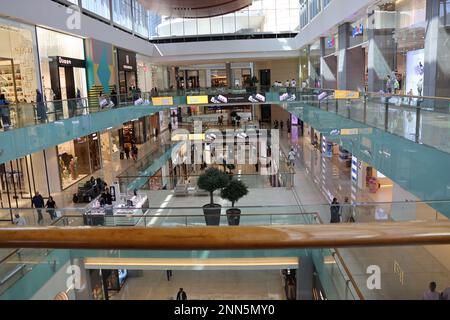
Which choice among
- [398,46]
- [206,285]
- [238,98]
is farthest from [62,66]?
[206,285]

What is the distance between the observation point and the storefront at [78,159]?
22509mm

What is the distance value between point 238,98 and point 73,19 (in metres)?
13.2

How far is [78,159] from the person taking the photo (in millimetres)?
24406

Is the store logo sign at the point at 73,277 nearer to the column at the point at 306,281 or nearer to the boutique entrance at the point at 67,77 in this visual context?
the column at the point at 306,281

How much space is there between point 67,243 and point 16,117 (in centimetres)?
1337

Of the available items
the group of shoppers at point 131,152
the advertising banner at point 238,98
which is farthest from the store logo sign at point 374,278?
the advertising banner at point 238,98

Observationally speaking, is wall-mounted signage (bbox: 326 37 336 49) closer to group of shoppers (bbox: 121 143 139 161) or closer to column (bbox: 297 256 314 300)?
group of shoppers (bbox: 121 143 139 161)

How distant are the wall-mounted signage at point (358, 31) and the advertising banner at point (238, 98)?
35.0 ft

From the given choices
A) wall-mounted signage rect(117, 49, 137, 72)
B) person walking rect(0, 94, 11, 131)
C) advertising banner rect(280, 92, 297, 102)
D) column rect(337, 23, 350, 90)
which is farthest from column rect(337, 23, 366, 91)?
person walking rect(0, 94, 11, 131)

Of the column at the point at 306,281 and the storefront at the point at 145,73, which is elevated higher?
the storefront at the point at 145,73

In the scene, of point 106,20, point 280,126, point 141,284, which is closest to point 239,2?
point 106,20

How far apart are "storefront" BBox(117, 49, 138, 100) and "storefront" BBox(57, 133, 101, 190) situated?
6451mm

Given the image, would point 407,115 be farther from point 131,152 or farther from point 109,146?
point 131,152

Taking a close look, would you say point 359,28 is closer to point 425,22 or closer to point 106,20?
point 425,22
